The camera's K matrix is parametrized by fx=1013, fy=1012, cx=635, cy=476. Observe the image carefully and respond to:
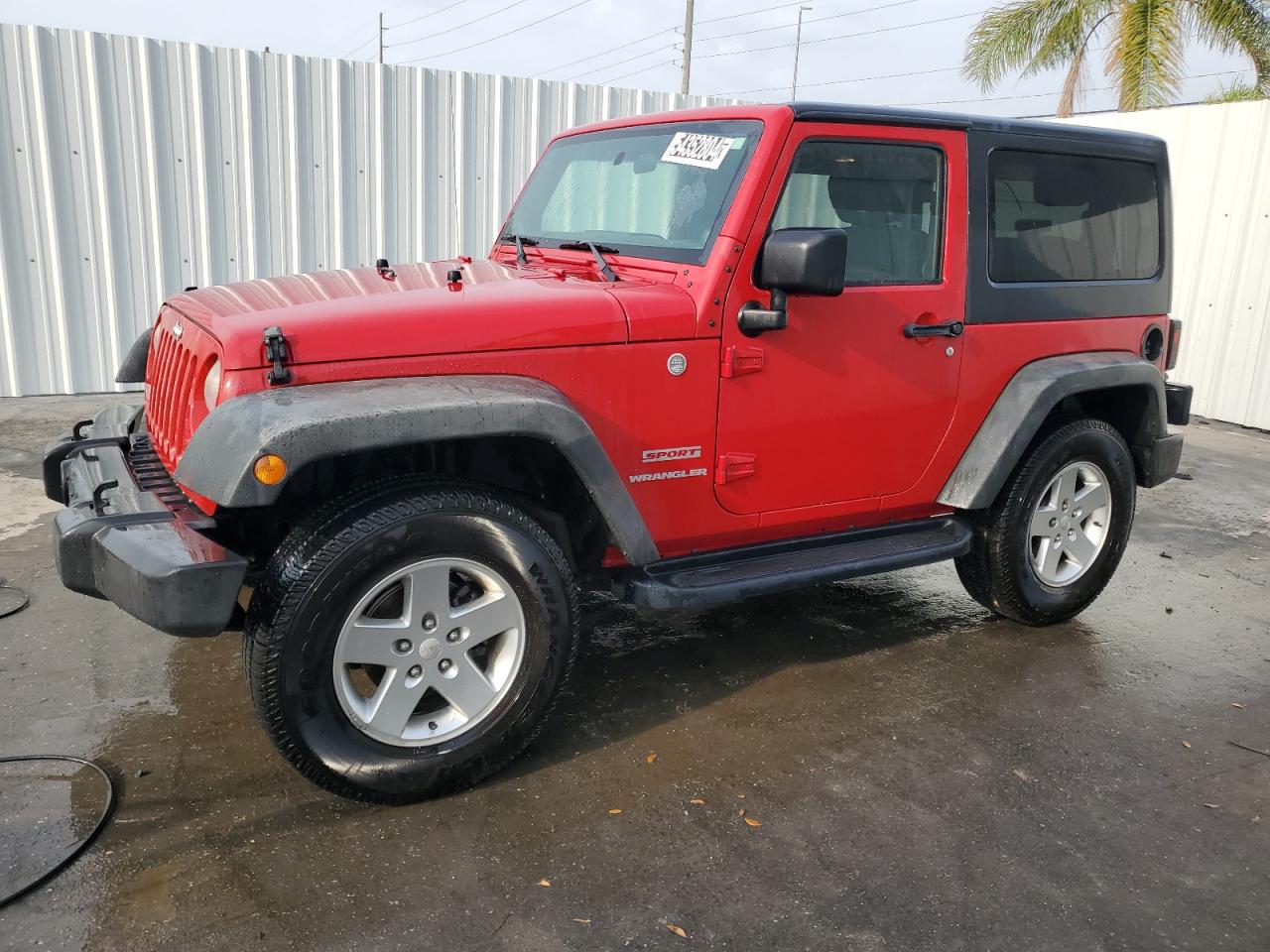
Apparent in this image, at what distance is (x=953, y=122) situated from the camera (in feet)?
12.1

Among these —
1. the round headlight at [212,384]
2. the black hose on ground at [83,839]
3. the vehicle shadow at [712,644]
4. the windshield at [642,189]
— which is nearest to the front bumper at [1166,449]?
the vehicle shadow at [712,644]

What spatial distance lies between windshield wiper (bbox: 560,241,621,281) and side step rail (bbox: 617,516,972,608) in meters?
0.97

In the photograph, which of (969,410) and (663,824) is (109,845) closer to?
(663,824)

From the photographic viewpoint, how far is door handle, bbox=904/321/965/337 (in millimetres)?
3609

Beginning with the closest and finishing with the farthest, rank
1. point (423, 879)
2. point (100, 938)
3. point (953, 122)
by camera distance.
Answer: point (100, 938) → point (423, 879) → point (953, 122)

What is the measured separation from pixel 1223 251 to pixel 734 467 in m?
7.46

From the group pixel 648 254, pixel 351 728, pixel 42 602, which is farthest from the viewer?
pixel 42 602

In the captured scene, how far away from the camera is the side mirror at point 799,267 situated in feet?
9.95

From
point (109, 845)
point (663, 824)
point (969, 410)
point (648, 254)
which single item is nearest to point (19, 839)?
point (109, 845)

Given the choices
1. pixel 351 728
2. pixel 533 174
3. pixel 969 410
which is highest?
pixel 533 174

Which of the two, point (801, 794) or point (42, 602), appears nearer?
point (801, 794)

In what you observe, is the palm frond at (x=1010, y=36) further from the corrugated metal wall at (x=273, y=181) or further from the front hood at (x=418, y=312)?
the front hood at (x=418, y=312)

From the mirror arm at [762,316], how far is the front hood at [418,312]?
183mm

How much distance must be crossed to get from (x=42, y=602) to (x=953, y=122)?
4.04 metres
